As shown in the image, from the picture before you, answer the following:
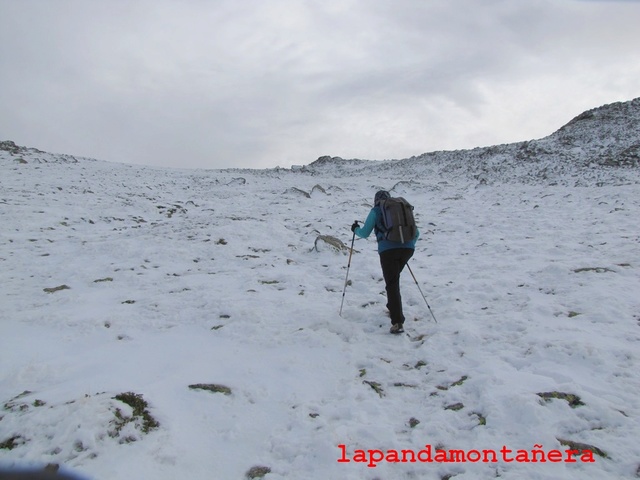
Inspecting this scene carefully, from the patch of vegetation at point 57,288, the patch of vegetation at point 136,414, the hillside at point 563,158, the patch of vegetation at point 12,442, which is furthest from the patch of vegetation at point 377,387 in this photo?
the hillside at point 563,158

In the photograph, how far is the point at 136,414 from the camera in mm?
4809

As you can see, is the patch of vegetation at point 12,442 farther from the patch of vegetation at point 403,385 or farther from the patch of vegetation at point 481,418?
the patch of vegetation at point 481,418

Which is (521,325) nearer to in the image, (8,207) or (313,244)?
(313,244)

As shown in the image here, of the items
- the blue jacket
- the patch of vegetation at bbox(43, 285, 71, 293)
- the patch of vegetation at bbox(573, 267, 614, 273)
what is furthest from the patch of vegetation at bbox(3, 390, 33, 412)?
the patch of vegetation at bbox(573, 267, 614, 273)

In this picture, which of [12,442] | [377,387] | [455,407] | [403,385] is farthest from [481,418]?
[12,442]

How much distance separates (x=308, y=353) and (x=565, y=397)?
12.1ft

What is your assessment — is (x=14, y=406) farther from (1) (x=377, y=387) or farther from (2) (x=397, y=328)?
(2) (x=397, y=328)

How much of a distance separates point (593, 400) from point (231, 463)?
4270 millimetres

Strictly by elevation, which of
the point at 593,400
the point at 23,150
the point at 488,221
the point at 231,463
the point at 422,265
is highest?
the point at 23,150

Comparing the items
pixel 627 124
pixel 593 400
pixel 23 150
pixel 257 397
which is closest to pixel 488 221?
pixel 593 400

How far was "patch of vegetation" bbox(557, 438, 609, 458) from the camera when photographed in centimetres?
411

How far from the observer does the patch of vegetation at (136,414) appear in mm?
4621

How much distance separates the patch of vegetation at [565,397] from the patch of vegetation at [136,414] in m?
4.67

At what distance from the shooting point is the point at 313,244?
1433 centimetres
